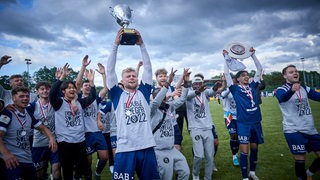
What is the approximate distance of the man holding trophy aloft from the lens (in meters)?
3.92

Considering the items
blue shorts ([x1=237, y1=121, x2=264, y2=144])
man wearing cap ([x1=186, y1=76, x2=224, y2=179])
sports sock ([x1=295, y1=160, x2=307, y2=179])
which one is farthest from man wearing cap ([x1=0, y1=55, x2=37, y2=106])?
sports sock ([x1=295, y1=160, x2=307, y2=179])

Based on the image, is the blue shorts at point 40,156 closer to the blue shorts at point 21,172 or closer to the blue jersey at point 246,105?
the blue shorts at point 21,172

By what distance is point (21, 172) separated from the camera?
4.33 m

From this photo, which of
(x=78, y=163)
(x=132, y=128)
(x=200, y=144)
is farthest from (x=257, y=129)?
(x=78, y=163)

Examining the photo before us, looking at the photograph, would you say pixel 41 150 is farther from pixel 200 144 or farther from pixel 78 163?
pixel 200 144

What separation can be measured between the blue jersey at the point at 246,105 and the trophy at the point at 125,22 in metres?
→ 3.51

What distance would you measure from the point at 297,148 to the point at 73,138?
16.9 feet

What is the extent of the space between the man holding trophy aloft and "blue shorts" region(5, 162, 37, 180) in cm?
183

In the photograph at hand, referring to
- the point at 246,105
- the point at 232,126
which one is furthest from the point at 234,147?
the point at 246,105

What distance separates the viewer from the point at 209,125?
20.9 ft

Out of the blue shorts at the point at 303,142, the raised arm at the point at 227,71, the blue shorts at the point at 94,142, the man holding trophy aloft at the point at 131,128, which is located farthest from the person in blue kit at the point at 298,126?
the blue shorts at the point at 94,142

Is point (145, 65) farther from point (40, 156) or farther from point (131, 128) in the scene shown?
point (40, 156)

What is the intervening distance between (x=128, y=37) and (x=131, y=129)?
1.65m

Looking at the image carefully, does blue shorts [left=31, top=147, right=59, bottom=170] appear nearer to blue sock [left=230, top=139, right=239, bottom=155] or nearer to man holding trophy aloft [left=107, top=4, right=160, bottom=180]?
man holding trophy aloft [left=107, top=4, right=160, bottom=180]
